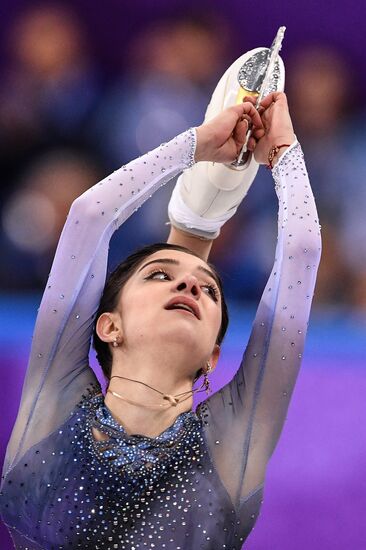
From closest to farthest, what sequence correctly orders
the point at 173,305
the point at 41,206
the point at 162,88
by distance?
the point at 173,305 → the point at 41,206 → the point at 162,88

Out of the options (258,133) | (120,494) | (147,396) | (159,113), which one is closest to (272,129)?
(258,133)

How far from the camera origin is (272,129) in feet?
6.22

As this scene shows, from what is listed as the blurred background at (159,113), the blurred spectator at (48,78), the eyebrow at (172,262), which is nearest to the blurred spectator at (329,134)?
the blurred background at (159,113)

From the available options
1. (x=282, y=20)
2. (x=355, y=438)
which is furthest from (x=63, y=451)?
(x=282, y=20)

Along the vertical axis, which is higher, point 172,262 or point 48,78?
point 48,78

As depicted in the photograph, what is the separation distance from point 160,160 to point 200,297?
330 mm

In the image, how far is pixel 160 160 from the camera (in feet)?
5.89

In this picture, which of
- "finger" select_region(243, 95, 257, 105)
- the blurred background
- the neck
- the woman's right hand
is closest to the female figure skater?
the neck

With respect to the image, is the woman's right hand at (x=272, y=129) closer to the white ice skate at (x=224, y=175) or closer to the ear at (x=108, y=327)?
the white ice skate at (x=224, y=175)

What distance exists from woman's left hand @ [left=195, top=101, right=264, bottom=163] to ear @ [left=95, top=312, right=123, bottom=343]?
0.42 meters

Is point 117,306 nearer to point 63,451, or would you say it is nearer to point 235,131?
point 63,451

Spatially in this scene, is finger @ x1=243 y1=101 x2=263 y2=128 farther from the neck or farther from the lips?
the neck

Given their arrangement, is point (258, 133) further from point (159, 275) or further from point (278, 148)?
point (159, 275)

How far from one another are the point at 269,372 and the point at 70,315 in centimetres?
39
